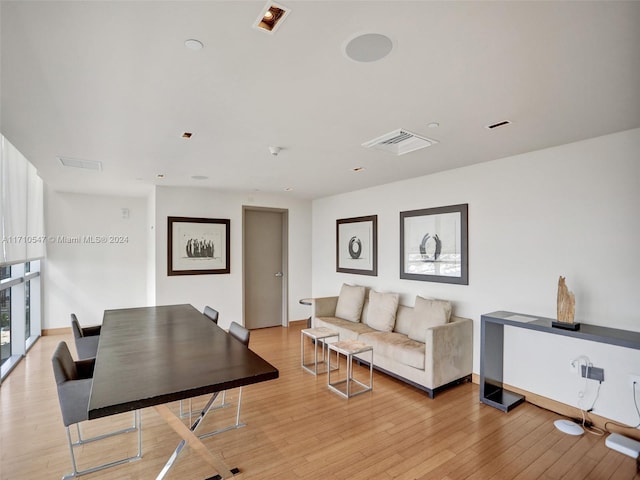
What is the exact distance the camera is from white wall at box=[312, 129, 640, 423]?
106 inches

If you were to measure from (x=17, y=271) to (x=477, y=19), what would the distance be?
618cm

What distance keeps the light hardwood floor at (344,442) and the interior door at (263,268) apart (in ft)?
9.17

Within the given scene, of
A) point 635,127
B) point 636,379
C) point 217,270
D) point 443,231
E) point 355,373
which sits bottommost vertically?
point 355,373

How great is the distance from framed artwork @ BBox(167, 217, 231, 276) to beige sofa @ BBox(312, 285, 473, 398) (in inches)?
98.8

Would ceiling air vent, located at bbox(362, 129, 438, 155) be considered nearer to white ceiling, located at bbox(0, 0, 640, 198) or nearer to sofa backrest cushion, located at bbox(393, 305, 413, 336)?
white ceiling, located at bbox(0, 0, 640, 198)

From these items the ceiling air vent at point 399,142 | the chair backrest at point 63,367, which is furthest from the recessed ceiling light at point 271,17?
the chair backrest at point 63,367

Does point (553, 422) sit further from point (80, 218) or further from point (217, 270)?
point (80, 218)

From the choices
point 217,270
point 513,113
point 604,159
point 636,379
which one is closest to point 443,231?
point 604,159

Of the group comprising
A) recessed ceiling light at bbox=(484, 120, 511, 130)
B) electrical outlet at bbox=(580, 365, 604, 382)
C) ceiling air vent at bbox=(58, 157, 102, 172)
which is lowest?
electrical outlet at bbox=(580, 365, 604, 382)

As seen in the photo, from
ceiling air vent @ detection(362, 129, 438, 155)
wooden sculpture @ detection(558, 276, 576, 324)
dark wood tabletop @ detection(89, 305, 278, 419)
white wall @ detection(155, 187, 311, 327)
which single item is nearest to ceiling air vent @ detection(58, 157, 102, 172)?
white wall @ detection(155, 187, 311, 327)

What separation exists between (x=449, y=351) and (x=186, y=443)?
2681mm

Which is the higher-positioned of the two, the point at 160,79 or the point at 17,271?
the point at 160,79

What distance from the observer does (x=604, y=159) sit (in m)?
2.82

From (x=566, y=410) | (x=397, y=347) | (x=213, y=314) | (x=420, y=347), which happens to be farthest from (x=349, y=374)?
(x=566, y=410)
